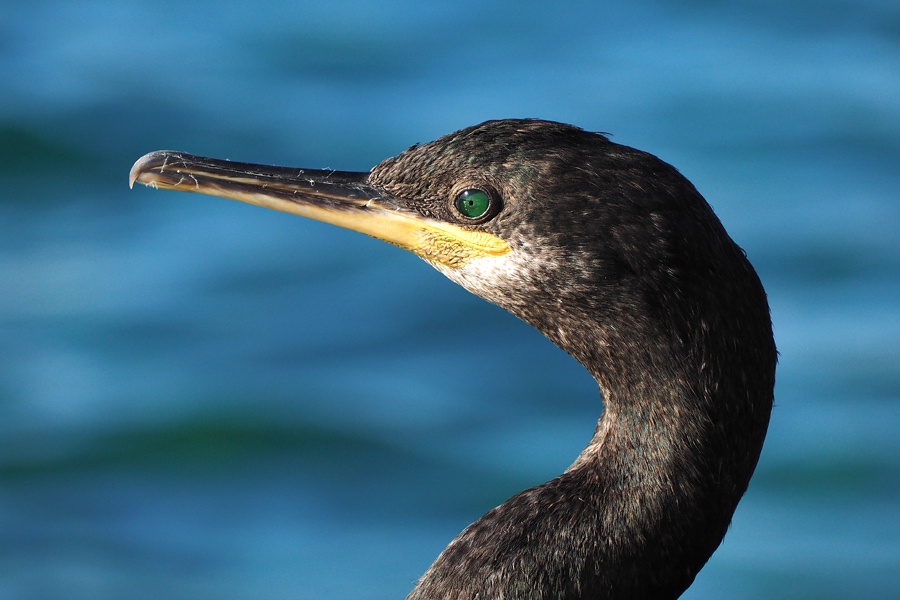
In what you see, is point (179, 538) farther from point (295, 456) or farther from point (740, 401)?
point (740, 401)

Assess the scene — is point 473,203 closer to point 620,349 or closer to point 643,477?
point 620,349

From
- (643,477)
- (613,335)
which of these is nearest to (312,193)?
(613,335)

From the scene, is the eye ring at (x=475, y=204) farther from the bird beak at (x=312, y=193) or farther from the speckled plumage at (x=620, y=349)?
the bird beak at (x=312, y=193)

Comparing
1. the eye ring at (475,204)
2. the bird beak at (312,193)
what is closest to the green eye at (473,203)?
the eye ring at (475,204)

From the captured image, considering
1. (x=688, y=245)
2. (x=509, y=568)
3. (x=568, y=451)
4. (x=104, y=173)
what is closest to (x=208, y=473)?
(x=568, y=451)

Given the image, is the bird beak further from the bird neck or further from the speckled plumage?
the bird neck

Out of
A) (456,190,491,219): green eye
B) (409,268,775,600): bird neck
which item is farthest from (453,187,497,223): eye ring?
(409,268,775,600): bird neck
